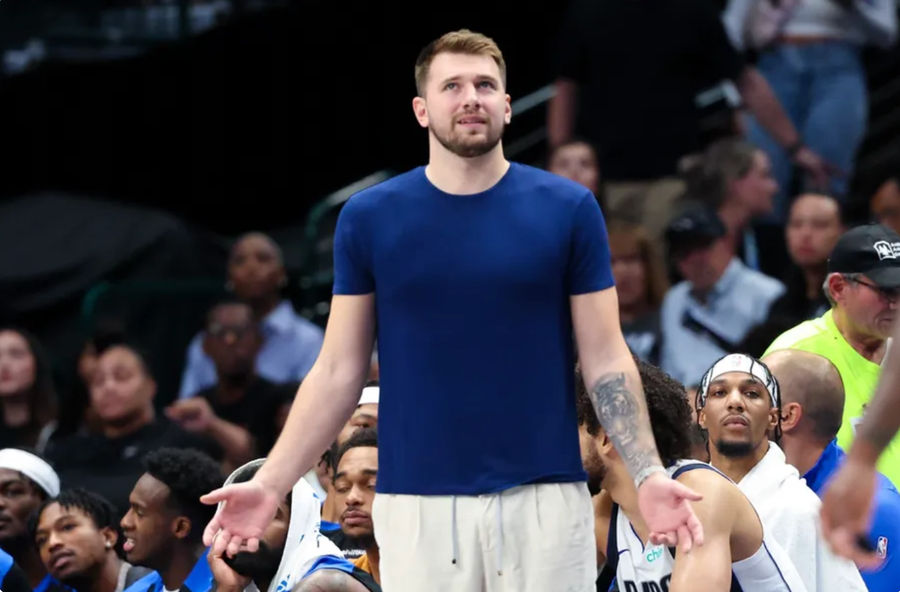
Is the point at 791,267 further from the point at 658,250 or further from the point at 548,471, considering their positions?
the point at 548,471

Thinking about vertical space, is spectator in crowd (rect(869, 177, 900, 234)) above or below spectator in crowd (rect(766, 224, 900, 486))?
above

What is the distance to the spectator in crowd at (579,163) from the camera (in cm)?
1035

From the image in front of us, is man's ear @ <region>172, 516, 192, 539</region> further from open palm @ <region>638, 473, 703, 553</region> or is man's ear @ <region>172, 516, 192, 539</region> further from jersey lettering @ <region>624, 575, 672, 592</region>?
open palm @ <region>638, 473, 703, 553</region>

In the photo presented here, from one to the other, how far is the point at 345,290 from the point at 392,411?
0.33 metres

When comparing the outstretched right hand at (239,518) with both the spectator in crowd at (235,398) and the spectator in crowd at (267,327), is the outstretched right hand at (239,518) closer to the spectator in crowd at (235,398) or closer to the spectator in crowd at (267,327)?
the spectator in crowd at (235,398)

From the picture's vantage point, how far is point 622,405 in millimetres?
4504

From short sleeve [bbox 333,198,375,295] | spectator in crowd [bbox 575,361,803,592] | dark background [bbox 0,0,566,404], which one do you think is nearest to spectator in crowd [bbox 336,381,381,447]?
spectator in crowd [bbox 575,361,803,592]

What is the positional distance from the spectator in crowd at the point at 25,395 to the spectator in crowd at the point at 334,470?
333 cm

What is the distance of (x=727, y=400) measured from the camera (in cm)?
579

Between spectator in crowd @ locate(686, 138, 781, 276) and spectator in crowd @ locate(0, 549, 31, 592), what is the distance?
481 centimetres

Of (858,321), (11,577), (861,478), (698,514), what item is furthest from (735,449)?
(11,577)

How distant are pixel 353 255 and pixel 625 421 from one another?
2.59 feet

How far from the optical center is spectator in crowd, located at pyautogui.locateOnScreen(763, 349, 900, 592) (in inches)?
239

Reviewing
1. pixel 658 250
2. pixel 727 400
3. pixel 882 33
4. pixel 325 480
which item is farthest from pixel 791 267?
pixel 727 400
